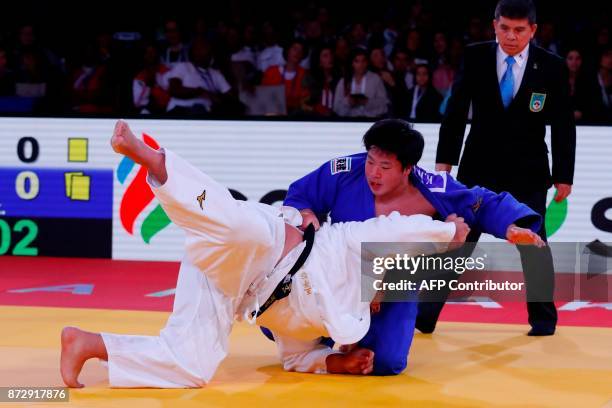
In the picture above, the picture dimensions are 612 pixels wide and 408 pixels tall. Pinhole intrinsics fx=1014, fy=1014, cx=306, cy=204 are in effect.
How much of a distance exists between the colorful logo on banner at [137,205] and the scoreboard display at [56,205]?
0.11 m

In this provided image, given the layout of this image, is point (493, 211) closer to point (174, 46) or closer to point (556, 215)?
point (556, 215)

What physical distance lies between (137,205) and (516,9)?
3.69m

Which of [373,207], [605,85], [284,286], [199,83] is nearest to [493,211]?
[373,207]

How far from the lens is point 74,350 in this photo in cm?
363

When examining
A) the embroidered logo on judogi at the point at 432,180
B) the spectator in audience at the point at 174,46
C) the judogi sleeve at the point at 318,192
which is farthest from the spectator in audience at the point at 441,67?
the judogi sleeve at the point at 318,192

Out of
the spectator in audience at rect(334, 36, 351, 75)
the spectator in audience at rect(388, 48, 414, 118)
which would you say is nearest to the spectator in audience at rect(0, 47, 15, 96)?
the spectator in audience at rect(334, 36, 351, 75)

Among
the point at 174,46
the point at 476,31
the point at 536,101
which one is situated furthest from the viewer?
the point at 174,46

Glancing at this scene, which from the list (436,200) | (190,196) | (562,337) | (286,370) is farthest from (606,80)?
(190,196)

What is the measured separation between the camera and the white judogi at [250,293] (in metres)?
3.62

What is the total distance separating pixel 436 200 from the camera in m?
4.15

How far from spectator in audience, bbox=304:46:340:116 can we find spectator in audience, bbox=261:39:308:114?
0.27 ft

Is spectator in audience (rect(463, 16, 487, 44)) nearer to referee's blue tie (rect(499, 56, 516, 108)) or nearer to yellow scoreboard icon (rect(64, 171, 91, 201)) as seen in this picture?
yellow scoreboard icon (rect(64, 171, 91, 201))

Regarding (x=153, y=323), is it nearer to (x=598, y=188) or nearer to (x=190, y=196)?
(x=190, y=196)

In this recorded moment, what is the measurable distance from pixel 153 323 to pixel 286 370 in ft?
4.30
